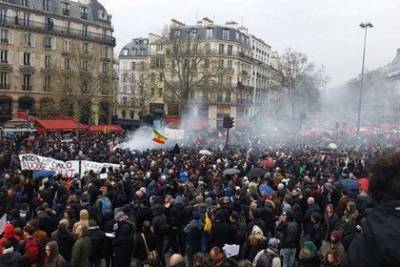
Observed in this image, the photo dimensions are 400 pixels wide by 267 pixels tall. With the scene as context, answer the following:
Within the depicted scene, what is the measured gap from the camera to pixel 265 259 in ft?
22.9

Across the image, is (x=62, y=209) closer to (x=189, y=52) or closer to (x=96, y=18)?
(x=189, y=52)

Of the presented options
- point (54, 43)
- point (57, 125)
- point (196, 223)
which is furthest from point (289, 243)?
point (54, 43)

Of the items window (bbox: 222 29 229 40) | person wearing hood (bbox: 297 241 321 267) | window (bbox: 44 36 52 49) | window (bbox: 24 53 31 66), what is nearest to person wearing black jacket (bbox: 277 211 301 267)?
person wearing hood (bbox: 297 241 321 267)

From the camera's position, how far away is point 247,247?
873 centimetres

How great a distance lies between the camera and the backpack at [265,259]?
6.91 metres

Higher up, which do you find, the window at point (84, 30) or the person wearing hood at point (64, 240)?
the window at point (84, 30)

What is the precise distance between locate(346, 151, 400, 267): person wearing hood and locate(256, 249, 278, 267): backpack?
199 inches

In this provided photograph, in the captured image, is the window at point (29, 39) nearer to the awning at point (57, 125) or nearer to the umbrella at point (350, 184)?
the awning at point (57, 125)

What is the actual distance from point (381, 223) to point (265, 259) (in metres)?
5.33

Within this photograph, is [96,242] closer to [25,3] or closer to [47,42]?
[25,3]

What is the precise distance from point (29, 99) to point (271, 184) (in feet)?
150

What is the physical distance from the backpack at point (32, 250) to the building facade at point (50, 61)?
1714 inches

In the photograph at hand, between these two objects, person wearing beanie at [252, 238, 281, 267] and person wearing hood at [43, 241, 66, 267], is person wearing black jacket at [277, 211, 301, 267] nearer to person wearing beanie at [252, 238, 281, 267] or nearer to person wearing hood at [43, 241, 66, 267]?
person wearing beanie at [252, 238, 281, 267]

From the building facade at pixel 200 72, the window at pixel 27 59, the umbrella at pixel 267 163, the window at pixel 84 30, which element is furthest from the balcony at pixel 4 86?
the umbrella at pixel 267 163
